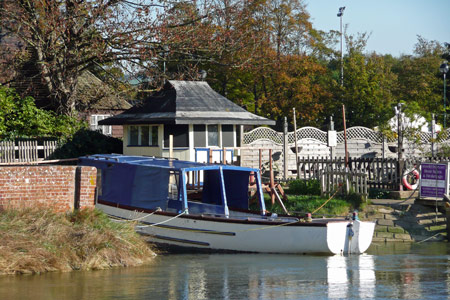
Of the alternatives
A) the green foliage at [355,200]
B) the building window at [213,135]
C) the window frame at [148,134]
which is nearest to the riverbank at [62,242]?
the green foliage at [355,200]

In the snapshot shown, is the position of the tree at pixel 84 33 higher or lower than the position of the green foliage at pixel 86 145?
higher

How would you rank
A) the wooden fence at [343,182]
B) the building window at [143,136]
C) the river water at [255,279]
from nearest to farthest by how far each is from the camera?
1. the river water at [255,279]
2. the wooden fence at [343,182]
3. the building window at [143,136]

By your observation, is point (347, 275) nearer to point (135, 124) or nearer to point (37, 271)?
point (37, 271)

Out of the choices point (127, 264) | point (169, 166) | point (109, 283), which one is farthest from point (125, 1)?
point (109, 283)

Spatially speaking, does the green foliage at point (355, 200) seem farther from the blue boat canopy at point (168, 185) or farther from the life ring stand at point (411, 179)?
the blue boat canopy at point (168, 185)

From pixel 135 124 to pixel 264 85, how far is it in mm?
18121

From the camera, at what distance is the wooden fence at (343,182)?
24.7 m

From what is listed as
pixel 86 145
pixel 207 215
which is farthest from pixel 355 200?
pixel 86 145

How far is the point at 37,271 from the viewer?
52.0 ft

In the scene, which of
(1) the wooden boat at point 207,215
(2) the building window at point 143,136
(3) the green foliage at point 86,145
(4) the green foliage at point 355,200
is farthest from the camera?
(3) the green foliage at point 86,145

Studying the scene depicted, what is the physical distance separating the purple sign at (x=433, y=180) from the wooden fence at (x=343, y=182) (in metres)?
1.89

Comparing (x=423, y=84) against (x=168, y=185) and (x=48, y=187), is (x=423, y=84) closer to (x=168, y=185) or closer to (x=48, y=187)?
(x=168, y=185)

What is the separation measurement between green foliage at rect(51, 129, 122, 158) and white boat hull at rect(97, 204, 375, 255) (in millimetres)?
10779

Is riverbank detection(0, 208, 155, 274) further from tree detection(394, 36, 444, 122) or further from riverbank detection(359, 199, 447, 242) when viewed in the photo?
tree detection(394, 36, 444, 122)
